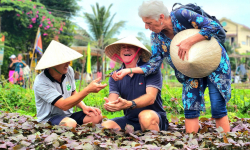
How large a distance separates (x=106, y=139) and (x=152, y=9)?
1.31 m

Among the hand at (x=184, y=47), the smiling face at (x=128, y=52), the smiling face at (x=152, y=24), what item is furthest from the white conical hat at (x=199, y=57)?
the smiling face at (x=128, y=52)

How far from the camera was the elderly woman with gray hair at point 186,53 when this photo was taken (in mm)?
2648

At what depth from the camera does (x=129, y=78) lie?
313 centimetres

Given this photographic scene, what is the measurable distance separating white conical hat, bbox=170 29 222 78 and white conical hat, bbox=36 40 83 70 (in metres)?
1.20

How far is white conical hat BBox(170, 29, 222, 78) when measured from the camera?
261 centimetres

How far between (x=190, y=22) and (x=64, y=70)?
1.49 m

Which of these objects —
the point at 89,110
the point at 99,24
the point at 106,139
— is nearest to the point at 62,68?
the point at 89,110

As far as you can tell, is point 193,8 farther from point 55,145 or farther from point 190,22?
point 55,145

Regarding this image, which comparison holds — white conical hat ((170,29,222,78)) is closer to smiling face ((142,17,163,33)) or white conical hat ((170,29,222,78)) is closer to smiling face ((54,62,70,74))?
smiling face ((142,17,163,33))

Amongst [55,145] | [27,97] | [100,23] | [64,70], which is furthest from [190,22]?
[100,23]

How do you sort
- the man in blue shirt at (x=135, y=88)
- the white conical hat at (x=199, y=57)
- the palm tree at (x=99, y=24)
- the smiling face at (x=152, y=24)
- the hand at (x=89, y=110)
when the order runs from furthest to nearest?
1. the palm tree at (x=99, y=24)
2. the hand at (x=89, y=110)
3. the man in blue shirt at (x=135, y=88)
4. the smiling face at (x=152, y=24)
5. the white conical hat at (x=199, y=57)

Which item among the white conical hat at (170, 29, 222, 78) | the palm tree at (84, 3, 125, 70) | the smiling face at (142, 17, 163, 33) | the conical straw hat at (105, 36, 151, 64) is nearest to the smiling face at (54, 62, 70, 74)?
the conical straw hat at (105, 36, 151, 64)

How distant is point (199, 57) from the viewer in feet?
8.52

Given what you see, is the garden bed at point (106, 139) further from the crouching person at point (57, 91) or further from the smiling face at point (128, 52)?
the smiling face at point (128, 52)
